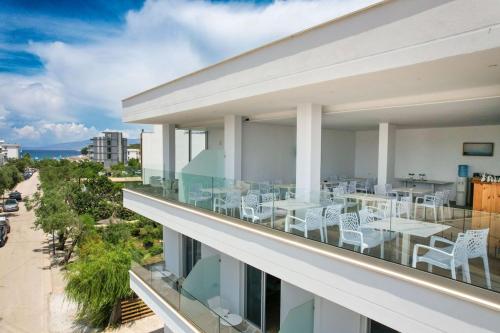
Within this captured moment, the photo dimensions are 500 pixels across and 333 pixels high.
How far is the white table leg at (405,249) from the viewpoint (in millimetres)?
3752

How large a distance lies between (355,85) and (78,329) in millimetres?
13579

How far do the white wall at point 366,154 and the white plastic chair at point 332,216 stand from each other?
1004 cm

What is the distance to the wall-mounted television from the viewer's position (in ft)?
36.0

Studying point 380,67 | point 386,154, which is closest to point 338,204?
point 380,67

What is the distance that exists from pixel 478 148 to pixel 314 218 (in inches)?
373

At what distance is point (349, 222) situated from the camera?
4.96 metres

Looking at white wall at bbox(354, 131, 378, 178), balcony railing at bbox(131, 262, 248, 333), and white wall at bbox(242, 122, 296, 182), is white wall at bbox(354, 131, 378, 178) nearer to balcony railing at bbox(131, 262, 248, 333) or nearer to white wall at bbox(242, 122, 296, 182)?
white wall at bbox(242, 122, 296, 182)

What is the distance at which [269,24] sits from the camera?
36.0ft

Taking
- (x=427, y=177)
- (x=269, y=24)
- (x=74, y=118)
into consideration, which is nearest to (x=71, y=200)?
(x=269, y=24)

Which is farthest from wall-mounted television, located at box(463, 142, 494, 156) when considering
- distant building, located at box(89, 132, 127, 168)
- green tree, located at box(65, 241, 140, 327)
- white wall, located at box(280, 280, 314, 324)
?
distant building, located at box(89, 132, 127, 168)

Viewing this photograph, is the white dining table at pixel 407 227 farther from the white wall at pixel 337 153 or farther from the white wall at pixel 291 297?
the white wall at pixel 337 153

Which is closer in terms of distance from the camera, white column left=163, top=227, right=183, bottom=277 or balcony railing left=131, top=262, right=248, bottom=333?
balcony railing left=131, top=262, right=248, bottom=333

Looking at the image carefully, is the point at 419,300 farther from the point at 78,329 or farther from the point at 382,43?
the point at 78,329

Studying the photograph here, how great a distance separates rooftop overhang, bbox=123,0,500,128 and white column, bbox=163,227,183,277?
5.27 meters
